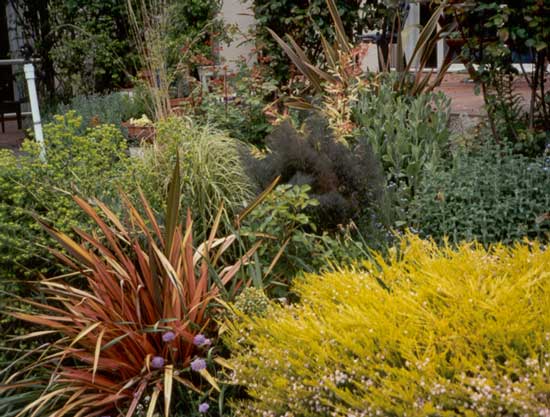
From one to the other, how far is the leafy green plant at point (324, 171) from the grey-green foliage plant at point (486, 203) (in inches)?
12.7

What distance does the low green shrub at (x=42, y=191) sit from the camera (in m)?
3.44

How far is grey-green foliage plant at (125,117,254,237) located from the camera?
404 cm

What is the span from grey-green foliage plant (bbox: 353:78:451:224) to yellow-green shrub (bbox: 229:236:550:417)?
175 cm

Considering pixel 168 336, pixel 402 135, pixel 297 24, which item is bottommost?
pixel 168 336

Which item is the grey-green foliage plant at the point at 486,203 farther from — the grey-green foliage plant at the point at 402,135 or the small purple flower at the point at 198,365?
the small purple flower at the point at 198,365

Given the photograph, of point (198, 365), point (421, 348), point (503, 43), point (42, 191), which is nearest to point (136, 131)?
point (42, 191)

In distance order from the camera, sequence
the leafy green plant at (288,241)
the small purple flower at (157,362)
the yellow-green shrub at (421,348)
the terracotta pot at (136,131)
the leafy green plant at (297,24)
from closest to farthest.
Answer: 1. the yellow-green shrub at (421,348)
2. the small purple flower at (157,362)
3. the leafy green plant at (288,241)
4. the leafy green plant at (297,24)
5. the terracotta pot at (136,131)

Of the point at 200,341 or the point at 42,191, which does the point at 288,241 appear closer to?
the point at 200,341

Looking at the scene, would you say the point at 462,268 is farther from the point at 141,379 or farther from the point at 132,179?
the point at 132,179

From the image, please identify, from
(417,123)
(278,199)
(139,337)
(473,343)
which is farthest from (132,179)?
(473,343)

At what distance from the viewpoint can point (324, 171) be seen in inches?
146

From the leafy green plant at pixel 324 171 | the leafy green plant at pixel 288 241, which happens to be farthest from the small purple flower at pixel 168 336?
the leafy green plant at pixel 324 171


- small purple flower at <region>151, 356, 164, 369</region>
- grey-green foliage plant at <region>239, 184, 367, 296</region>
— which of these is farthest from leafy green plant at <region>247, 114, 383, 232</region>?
small purple flower at <region>151, 356, 164, 369</region>

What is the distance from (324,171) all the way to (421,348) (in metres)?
1.75
